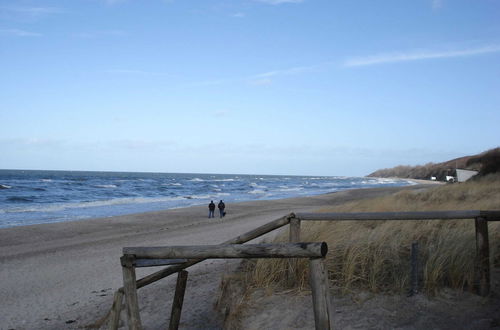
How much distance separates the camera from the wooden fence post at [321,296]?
317cm

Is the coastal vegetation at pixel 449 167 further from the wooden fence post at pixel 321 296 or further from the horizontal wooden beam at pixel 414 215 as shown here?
the wooden fence post at pixel 321 296

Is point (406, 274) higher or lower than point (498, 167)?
lower

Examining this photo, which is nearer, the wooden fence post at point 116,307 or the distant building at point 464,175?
the wooden fence post at point 116,307

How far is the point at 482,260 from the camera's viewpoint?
541 cm

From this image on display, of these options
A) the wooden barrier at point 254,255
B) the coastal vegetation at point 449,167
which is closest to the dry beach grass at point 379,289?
the wooden barrier at point 254,255

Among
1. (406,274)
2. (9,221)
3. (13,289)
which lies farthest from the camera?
(9,221)

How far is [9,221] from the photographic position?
22953 millimetres

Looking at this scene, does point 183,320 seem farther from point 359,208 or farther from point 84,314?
point 359,208

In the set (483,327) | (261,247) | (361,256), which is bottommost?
(483,327)

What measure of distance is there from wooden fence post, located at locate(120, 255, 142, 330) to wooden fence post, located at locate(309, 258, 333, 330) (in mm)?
1384

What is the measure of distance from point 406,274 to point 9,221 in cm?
2167

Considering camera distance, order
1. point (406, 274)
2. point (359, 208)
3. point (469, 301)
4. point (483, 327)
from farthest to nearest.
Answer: point (359, 208)
point (406, 274)
point (469, 301)
point (483, 327)

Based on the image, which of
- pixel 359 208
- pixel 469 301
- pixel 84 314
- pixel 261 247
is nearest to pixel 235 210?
pixel 359 208

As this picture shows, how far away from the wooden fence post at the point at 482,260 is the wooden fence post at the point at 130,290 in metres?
3.82
